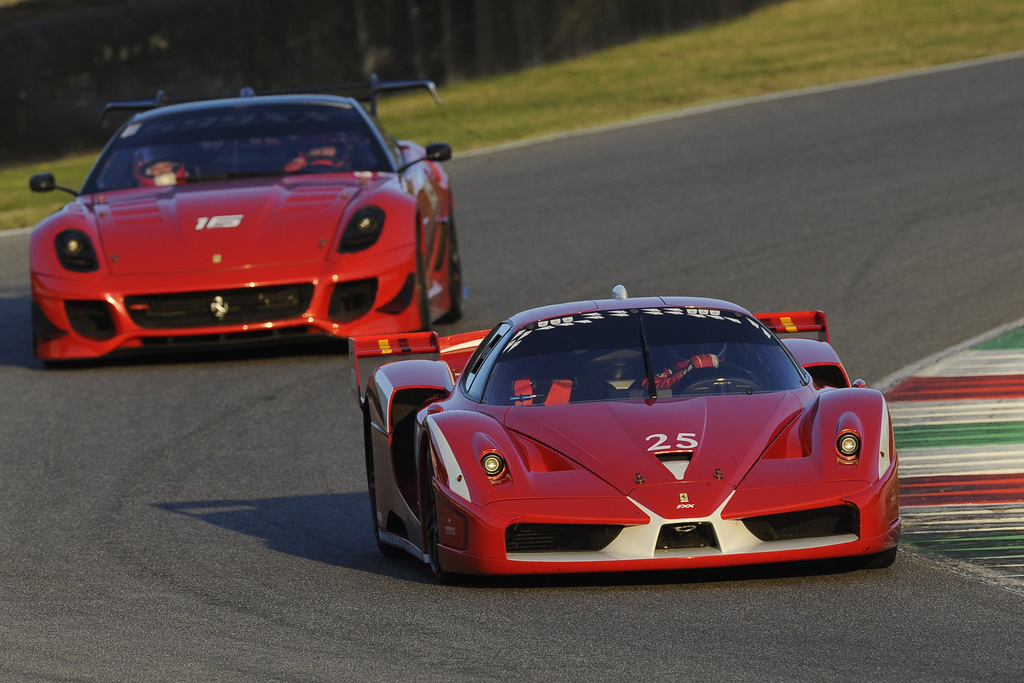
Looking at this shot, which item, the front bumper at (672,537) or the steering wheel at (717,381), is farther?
the steering wheel at (717,381)

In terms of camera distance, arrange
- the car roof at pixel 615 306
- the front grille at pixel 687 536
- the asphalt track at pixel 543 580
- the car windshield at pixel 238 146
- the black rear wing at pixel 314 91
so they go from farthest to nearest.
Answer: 1. the black rear wing at pixel 314 91
2. the car windshield at pixel 238 146
3. the car roof at pixel 615 306
4. the front grille at pixel 687 536
5. the asphalt track at pixel 543 580

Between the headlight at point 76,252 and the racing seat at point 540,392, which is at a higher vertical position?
the racing seat at point 540,392

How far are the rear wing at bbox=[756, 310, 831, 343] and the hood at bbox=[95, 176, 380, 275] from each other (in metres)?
3.59

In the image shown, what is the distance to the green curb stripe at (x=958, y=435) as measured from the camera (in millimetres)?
8203

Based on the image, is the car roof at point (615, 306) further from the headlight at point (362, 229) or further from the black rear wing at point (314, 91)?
the black rear wing at point (314, 91)

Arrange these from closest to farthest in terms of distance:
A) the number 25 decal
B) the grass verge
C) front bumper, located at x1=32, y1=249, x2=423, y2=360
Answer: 1. the number 25 decal
2. front bumper, located at x1=32, y1=249, x2=423, y2=360
3. the grass verge

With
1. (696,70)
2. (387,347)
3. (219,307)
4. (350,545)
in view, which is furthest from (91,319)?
(696,70)

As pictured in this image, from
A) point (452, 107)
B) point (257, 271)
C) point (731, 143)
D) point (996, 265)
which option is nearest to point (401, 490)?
point (257, 271)

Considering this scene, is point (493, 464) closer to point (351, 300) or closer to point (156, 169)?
point (351, 300)

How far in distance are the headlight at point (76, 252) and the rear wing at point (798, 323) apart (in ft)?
14.8

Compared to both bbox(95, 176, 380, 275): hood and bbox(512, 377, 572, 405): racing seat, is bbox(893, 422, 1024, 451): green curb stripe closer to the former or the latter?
bbox(512, 377, 572, 405): racing seat

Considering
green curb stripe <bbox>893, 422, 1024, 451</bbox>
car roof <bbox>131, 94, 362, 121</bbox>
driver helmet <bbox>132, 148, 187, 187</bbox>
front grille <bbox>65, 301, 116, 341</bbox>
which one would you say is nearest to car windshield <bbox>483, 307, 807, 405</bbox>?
green curb stripe <bbox>893, 422, 1024, 451</bbox>

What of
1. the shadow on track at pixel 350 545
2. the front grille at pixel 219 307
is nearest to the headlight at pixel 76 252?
the front grille at pixel 219 307

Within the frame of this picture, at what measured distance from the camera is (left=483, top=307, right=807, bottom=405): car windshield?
6547mm
